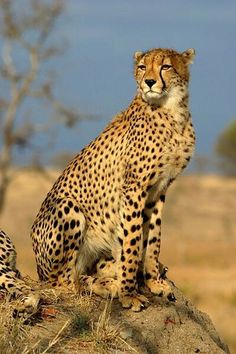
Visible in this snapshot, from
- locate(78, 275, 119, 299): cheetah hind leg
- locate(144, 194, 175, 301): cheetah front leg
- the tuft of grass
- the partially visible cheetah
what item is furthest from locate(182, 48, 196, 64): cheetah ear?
the tuft of grass

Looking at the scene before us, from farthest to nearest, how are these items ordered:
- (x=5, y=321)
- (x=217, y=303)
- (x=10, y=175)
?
1. (x=10, y=175)
2. (x=217, y=303)
3. (x=5, y=321)

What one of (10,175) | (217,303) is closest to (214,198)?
(10,175)

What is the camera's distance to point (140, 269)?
6.56 meters

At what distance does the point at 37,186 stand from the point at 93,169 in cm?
3101

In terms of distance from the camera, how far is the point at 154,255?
649 cm

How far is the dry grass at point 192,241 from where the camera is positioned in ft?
44.3

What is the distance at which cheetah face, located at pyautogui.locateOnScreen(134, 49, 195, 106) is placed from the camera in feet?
20.8

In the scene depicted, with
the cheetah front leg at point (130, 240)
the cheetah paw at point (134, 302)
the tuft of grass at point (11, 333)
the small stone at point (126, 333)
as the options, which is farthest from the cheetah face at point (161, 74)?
the tuft of grass at point (11, 333)

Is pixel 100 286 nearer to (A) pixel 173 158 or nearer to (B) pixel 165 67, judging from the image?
(A) pixel 173 158

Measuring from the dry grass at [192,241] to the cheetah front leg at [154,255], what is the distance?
1.82 feet

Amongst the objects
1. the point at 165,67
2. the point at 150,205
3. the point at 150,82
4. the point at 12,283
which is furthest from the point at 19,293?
the point at 165,67

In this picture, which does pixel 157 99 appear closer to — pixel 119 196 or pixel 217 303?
pixel 119 196

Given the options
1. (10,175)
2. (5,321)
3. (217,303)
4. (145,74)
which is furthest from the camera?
(10,175)

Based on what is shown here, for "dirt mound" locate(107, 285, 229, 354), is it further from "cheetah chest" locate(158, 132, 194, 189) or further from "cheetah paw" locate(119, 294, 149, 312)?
"cheetah chest" locate(158, 132, 194, 189)
